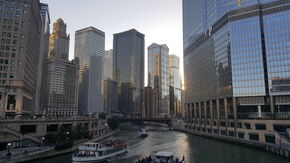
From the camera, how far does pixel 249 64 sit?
328ft

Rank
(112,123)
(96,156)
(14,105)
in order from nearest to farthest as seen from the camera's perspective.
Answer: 1. (96,156)
2. (14,105)
3. (112,123)

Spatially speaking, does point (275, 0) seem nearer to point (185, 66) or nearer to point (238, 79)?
point (238, 79)

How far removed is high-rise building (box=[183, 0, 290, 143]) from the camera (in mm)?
89750

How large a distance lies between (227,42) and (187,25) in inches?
2693

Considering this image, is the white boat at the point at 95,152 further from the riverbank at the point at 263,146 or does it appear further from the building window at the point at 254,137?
the building window at the point at 254,137

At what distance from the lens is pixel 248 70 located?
100000 mm

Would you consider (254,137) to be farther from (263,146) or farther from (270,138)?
(263,146)

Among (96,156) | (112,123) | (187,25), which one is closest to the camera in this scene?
(96,156)

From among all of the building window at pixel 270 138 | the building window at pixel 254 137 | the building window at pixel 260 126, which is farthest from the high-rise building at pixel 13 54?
the building window at pixel 270 138

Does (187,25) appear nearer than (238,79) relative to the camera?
No

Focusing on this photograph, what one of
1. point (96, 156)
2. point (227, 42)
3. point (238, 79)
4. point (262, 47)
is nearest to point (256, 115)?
point (238, 79)

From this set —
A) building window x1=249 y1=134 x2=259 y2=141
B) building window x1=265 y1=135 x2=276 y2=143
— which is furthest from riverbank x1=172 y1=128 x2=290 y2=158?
building window x1=265 y1=135 x2=276 y2=143

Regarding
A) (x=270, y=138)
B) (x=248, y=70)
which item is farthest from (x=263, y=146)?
(x=248, y=70)

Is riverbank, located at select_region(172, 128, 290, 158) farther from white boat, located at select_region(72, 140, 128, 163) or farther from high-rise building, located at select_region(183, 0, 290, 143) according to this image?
white boat, located at select_region(72, 140, 128, 163)
